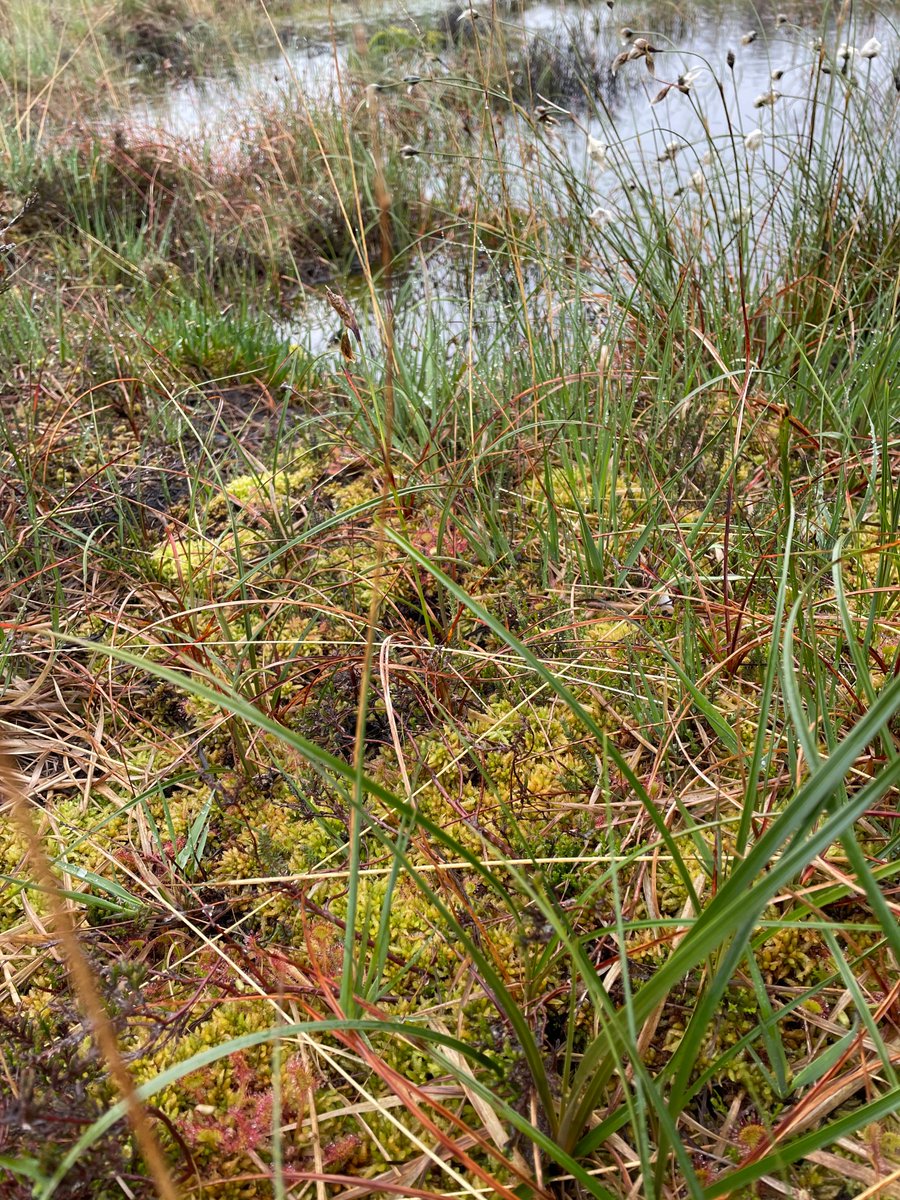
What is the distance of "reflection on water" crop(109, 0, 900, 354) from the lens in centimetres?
349

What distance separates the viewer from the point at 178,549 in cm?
196

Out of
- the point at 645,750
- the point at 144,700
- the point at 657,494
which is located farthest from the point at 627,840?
the point at 144,700

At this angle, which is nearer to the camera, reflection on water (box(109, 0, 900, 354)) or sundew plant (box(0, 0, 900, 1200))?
sundew plant (box(0, 0, 900, 1200))

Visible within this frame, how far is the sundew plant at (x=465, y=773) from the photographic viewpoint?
0.83 meters

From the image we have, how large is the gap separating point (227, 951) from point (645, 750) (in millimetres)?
750

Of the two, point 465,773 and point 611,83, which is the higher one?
point 611,83

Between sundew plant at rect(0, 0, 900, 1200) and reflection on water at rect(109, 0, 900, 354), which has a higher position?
reflection on water at rect(109, 0, 900, 354)

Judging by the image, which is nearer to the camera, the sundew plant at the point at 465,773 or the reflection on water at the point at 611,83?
the sundew plant at the point at 465,773

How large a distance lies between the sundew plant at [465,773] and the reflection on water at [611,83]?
713 mm

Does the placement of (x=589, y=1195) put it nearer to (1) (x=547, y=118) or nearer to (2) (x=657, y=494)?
(2) (x=657, y=494)

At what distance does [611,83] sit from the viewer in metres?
6.57

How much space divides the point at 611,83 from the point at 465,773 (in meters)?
7.02

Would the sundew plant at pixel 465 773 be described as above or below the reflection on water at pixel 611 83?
below

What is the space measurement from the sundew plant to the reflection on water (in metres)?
0.71
